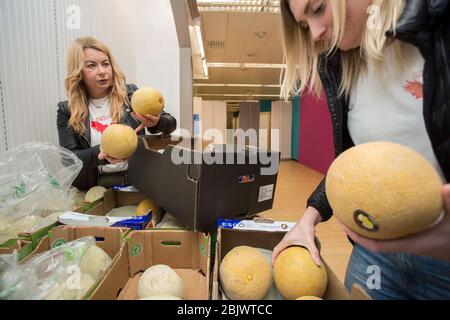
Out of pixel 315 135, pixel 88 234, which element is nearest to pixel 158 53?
pixel 88 234

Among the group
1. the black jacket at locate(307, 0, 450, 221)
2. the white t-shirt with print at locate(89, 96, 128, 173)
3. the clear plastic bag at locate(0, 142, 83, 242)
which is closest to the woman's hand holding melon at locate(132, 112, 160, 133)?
the white t-shirt with print at locate(89, 96, 128, 173)

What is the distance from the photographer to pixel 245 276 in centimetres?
62

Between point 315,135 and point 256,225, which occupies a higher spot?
point 256,225

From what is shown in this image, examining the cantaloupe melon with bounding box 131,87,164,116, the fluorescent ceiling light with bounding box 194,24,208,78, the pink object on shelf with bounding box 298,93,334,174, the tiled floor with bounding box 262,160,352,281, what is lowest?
the tiled floor with bounding box 262,160,352,281

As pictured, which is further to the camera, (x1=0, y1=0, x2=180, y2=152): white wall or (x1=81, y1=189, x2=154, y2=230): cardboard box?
(x1=0, y1=0, x2=180, y2=152): white wall

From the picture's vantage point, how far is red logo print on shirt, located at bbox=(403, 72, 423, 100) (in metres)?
0.62

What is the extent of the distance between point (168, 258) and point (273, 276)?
0.38 meters

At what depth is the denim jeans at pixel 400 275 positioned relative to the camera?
653mm

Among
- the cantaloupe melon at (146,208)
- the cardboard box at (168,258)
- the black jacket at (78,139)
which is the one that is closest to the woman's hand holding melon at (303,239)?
the cardboard box at (168,258)

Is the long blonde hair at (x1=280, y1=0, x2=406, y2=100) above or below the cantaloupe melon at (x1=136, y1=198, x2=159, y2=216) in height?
above

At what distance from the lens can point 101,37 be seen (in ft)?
6.97

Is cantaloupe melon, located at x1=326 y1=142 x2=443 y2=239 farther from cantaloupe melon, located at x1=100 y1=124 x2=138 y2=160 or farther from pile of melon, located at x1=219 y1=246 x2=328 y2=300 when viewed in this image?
cantaloupe melon, located at x1=100 y1=124 x2=138 y2=160

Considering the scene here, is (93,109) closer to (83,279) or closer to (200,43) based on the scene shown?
(83,279)

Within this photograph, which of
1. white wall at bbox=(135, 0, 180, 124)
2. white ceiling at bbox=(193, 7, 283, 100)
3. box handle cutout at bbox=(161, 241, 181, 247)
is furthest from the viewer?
white ceiling at bbox=(193, 7, 283, 100)
